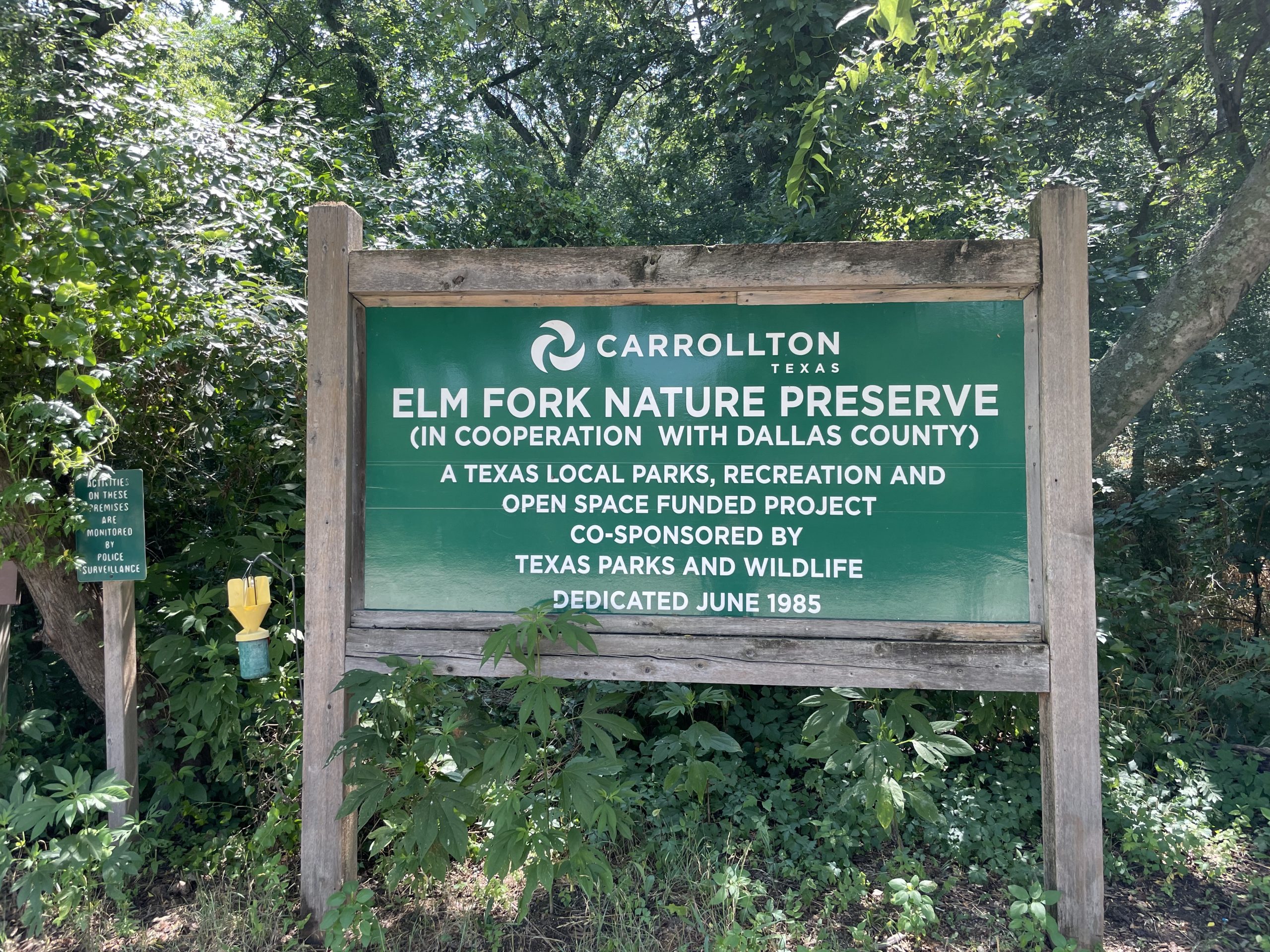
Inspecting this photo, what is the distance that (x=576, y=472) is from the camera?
3.00 metres

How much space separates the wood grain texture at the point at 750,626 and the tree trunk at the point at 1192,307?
6.58 feet

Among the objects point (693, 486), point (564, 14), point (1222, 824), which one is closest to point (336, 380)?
point (693, 486)

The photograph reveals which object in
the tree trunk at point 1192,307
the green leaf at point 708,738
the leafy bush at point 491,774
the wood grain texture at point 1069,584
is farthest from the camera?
the tree trunk at point 1192,307

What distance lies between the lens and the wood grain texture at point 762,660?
2.78m

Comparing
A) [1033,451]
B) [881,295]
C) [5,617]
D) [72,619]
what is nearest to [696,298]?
[881,295]

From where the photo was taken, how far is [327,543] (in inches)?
117

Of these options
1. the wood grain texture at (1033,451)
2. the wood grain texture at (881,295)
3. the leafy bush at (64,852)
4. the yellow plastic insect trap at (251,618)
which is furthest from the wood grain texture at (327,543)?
the wood grain texture at (1033,451)

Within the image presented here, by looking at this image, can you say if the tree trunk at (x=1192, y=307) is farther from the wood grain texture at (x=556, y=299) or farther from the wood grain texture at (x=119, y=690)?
the wood grain texture at (x=119, y=690)

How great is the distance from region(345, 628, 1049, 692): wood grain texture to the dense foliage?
13cm

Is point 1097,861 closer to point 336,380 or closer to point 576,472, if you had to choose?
point 576,472

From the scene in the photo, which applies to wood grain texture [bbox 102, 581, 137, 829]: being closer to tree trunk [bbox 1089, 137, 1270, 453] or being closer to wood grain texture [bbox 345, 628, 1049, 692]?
wood grain texture [bbox 345, 628, 1049, 692]

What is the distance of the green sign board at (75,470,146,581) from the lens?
326 centimetres

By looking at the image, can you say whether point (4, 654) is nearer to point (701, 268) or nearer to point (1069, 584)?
point (701, 268)

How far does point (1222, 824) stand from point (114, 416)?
204 inches
